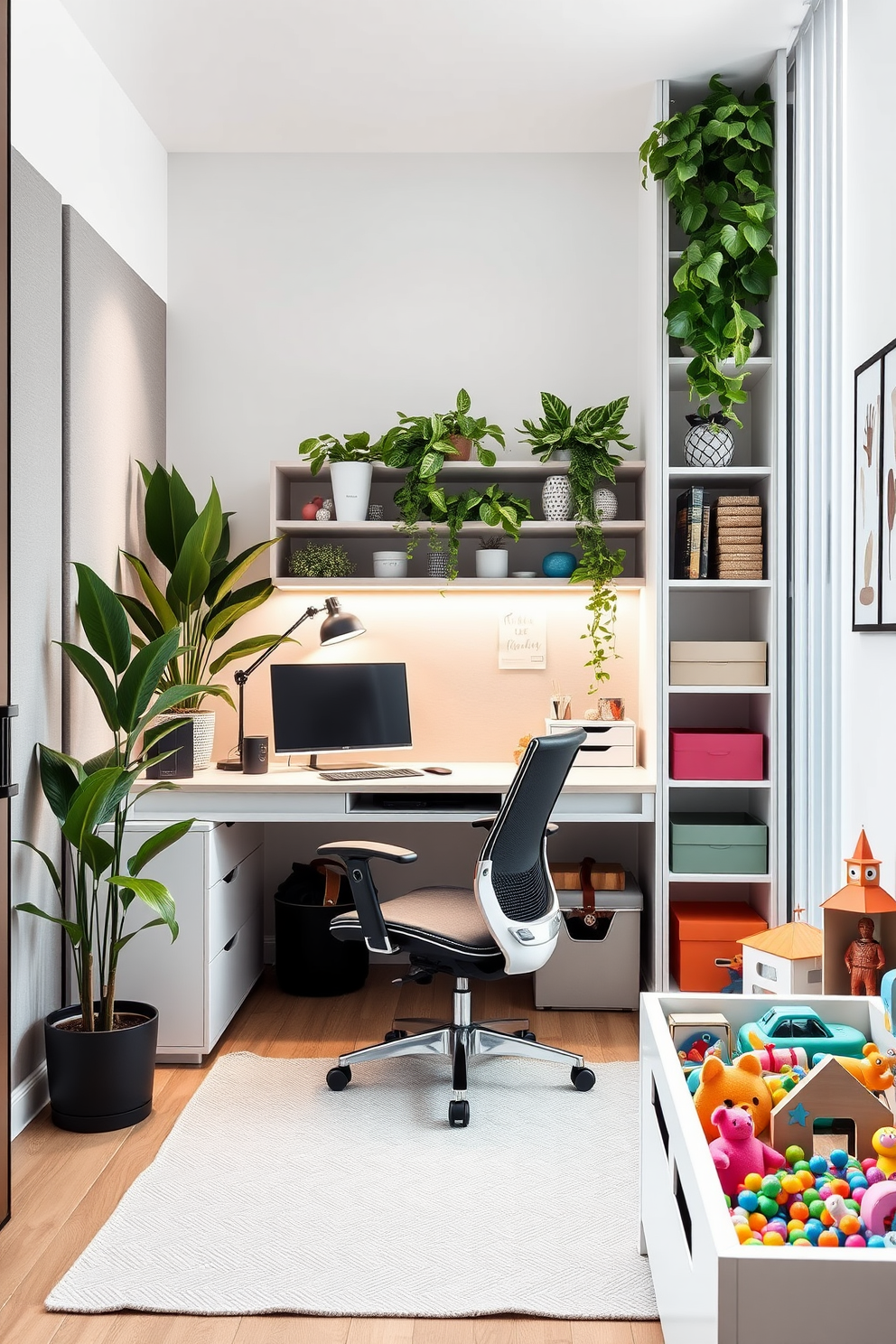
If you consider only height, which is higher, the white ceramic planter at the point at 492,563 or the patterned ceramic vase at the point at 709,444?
the patterned ceramic vase at the point at 709,444

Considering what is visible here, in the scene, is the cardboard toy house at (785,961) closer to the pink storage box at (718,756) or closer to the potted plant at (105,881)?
the pink storage box at (718,756)

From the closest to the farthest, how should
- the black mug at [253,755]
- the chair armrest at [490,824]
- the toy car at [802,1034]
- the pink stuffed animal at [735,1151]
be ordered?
the pink stuffed animal at [735,1151]
the toy car at [802,1034]
the chair armrest at [490,824]
the black mug at [253,755]

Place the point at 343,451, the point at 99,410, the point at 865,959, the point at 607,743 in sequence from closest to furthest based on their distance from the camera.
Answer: the point at 865,959
the point at 99,410
the point at 607,743
the point at 343,451

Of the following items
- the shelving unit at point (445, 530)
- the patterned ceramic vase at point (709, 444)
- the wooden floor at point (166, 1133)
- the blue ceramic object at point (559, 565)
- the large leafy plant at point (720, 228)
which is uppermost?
the large leafy plant at point (720, 228)

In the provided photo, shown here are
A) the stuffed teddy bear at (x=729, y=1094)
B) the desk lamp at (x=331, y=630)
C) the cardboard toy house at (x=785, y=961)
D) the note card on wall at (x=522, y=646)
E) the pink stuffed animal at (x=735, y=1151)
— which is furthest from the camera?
the note card on wall at (x=522, y=646)

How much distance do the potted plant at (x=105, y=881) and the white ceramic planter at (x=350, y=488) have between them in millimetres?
1078

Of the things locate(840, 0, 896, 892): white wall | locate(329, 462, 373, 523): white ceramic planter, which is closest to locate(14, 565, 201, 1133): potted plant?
locate(329, 462, 373, 523): white ceramic planter

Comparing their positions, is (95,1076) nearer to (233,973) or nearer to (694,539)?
(233,973)

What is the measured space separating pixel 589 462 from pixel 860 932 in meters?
2.02

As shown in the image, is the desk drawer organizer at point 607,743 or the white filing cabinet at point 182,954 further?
the desk drawer organizer at point 607,743

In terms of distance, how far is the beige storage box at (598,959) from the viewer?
3.57 meters

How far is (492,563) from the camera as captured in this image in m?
3.78

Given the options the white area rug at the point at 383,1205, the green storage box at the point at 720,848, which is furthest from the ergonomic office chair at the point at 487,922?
the green storage box at the point at 720,848

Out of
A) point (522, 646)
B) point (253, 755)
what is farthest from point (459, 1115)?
point (522, 646)
